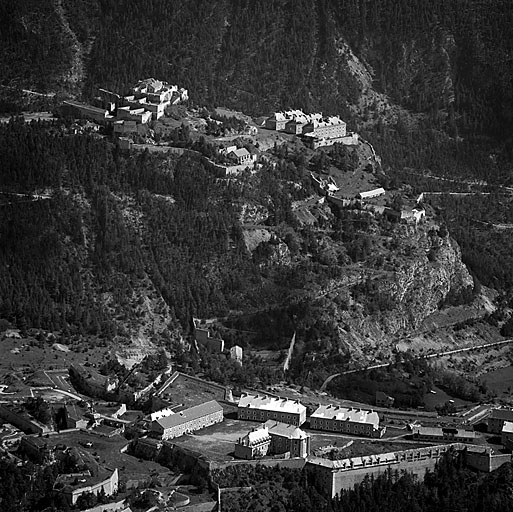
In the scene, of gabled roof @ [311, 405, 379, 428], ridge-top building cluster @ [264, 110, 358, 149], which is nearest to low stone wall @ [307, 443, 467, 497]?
gabled roof @ [311, 405, 379, 428]

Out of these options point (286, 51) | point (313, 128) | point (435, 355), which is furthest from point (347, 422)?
point (286, 51)

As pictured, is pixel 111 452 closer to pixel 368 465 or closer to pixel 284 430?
pixel 284 430

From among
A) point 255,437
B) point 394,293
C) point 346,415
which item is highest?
point 394,293

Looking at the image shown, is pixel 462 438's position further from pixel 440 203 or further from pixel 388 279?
pixel 440 203

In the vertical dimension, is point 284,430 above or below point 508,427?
above

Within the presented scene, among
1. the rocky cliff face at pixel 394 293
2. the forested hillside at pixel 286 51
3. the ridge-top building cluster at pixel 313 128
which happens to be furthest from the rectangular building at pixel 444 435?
the forested hillside at pixel 286 51

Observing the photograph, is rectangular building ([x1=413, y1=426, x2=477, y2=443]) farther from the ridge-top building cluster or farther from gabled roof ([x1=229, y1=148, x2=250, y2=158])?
the ridge-top building cluster
